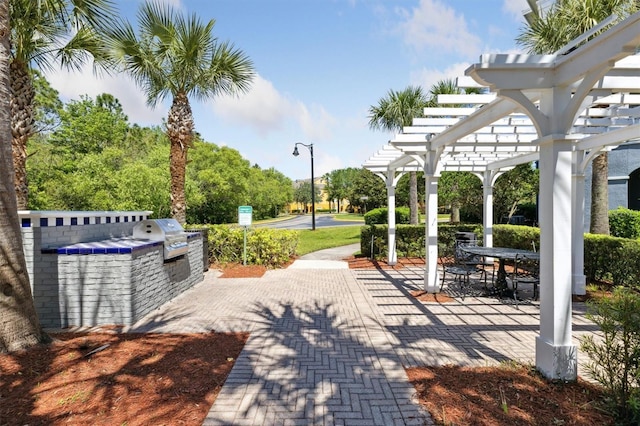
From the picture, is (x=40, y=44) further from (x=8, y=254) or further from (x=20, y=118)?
(x=8, y=254)

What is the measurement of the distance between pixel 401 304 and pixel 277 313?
247 cm

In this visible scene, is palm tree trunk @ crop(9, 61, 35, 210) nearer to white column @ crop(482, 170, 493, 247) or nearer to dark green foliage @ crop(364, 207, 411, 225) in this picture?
white column @ crop(482, 170, 493, 247)

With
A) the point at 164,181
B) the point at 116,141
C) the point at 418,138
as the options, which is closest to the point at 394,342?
the point at 418,138

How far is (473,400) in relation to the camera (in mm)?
3195

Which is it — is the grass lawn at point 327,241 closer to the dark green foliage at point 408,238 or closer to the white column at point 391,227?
the dark green foliage at point 408,238

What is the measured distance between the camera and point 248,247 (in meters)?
11.2

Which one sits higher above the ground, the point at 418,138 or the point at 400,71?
the point at 400,71

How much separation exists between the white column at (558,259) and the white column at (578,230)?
4.73 m

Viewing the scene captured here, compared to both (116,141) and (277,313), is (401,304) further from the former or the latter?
(116,141)

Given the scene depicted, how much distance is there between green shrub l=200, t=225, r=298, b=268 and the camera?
1116 cm

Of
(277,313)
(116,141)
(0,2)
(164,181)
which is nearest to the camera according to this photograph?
(0,2)

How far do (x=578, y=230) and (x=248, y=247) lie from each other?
351 inches

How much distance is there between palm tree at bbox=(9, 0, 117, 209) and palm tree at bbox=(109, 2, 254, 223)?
3.82 feet

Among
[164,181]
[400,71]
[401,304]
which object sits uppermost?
[400,71]
